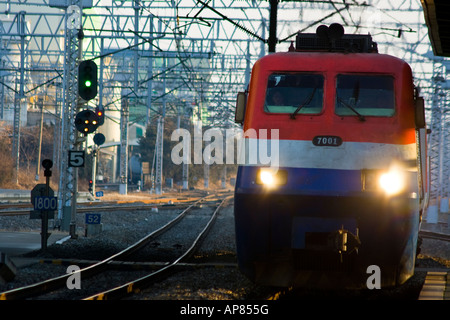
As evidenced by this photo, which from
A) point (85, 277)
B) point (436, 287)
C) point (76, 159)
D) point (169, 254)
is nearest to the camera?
point (436, 287)

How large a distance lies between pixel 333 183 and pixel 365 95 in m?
1.52

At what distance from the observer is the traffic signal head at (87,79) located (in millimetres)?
18781

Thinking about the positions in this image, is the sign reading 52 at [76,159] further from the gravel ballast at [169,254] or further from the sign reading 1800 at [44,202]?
the sign reading 1800 at [44,202]

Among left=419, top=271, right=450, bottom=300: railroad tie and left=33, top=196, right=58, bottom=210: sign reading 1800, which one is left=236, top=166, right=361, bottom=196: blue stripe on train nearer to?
left=419, top=271, right=450, bottom=300: railroad tie

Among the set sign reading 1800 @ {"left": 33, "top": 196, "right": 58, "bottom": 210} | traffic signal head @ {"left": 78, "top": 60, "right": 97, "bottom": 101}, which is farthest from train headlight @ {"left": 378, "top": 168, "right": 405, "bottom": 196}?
traffic signal head @ {"left": 78, "top": 60, "right": 97, "bottom": 101}

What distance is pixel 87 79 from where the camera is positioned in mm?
18891

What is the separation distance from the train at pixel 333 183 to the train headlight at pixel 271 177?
0.5 inches

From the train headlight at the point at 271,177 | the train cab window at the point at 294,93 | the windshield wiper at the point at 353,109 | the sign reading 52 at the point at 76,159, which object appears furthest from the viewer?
the sign reading 52 at the point at 76,159

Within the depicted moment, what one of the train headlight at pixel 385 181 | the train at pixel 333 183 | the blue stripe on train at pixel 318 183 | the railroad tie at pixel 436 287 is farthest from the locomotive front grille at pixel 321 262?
the railroad tie at pixel 436 287

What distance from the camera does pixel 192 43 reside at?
38562 mm

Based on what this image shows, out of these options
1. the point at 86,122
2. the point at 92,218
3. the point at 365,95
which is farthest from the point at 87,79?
the point at 365,95

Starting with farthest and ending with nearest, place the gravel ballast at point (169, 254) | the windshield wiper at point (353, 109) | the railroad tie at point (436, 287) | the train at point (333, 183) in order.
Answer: the gravel ballast at point (169, 254)
the railroad tie at point (436, 287)
the windshield wiper at point (353, 109)
the train at point (333, 183)

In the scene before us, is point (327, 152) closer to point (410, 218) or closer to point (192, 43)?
point (410, 218)

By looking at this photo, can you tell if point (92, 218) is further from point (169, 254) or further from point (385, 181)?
point (385, 181)
